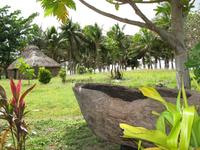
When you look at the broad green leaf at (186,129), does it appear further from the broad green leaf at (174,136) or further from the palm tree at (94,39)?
the palm tree at (94,39)

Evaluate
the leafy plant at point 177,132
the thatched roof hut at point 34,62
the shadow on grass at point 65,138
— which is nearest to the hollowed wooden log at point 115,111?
the shadow on grass at point 65,138

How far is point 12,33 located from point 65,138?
2957 centimetres

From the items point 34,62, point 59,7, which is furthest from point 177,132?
point 34,62

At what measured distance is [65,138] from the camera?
6074 millimetres

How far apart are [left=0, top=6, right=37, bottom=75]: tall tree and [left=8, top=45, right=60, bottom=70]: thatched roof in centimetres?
105

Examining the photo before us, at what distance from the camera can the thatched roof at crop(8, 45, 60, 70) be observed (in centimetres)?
3216

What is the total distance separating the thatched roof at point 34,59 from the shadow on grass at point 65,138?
25.1m

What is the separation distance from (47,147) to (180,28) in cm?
267

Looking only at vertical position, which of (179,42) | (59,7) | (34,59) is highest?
(59,7)

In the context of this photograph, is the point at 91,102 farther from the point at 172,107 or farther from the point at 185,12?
the point at 185,12

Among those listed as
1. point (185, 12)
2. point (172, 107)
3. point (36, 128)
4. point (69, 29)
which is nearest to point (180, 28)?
point (185, 12)

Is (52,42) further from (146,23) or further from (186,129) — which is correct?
(186,129)

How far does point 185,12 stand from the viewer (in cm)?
632

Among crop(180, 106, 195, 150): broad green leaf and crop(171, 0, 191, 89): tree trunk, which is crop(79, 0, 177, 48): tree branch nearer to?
crop(171, 0, 191, 89): tree trunk
